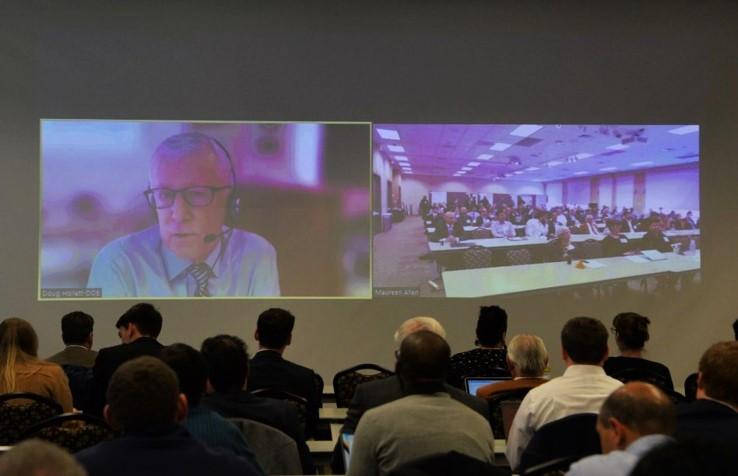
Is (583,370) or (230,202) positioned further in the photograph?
(230,202)

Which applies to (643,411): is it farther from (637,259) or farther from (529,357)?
(637,259)

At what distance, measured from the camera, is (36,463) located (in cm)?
114

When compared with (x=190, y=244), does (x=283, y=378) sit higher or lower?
lower

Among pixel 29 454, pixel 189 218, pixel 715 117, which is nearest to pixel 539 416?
pixel 29 454

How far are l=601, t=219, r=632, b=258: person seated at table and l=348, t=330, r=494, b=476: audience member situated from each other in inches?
178

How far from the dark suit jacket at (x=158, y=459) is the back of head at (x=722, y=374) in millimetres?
1512

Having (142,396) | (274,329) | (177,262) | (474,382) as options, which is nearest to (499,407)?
(474,382)

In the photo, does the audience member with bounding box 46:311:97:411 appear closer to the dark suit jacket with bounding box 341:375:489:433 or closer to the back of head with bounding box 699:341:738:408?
the dark suit jacket with bounding box 341:375:489:433

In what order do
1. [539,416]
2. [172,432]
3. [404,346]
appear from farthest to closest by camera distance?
[539,416], [404,346], [172,432]

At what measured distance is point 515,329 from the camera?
6352 mm

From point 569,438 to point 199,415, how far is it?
1154mm

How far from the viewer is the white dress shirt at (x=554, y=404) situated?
8.87 feet

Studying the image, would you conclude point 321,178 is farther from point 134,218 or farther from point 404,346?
point 404,346

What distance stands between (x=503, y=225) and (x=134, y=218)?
3.19 metres
